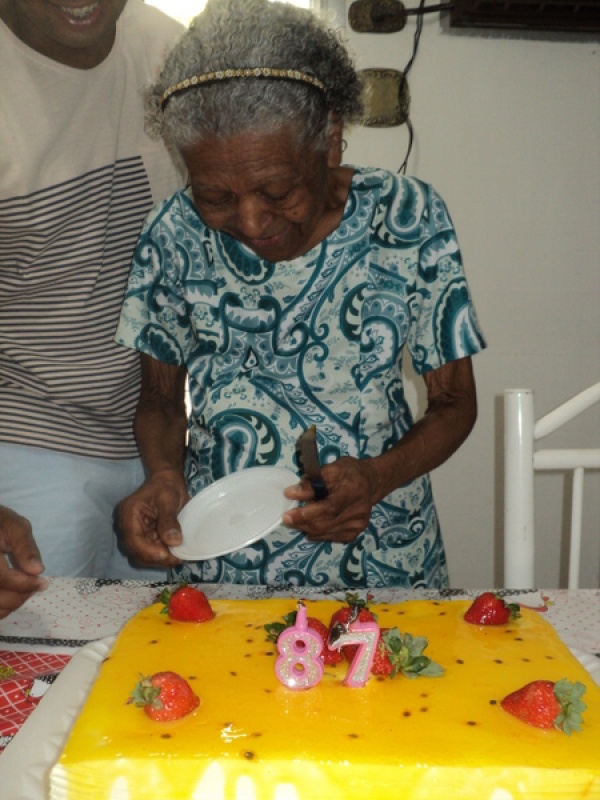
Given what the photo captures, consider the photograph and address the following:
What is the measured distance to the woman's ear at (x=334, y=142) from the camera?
4.30ft

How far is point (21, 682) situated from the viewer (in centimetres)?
111

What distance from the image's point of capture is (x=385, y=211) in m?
1.42

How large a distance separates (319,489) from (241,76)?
1.88 ft

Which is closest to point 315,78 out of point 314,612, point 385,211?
point 385,211

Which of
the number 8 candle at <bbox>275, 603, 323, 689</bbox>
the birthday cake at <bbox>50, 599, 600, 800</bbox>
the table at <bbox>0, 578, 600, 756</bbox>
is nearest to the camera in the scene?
the birthday cake at <bbox>50, 599, 600, 800</bbox>

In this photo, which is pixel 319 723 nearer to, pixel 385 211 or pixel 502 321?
pixel 385 211

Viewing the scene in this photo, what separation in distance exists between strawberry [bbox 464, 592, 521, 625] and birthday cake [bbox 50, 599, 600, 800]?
0.08 meters

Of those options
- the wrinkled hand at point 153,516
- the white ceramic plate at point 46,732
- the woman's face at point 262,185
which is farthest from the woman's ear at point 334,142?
the white ceramic plate at point 46,732

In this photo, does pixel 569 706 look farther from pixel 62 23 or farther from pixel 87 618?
pixel 62 23

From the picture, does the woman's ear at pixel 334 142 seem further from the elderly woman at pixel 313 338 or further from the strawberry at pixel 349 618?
the strawberry at pixel 349 618

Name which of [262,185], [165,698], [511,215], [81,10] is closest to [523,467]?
[262,185]

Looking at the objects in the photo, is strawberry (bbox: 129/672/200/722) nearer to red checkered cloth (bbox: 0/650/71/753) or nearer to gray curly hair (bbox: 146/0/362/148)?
red checkered cloth (bbox: 0/650/71/753)

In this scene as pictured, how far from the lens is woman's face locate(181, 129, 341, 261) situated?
3.93ft

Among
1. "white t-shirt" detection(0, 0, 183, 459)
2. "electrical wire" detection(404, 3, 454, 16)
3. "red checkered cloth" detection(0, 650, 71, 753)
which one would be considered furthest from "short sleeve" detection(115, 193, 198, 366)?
"electrical wire" detection(404, 3, 454, 16)
